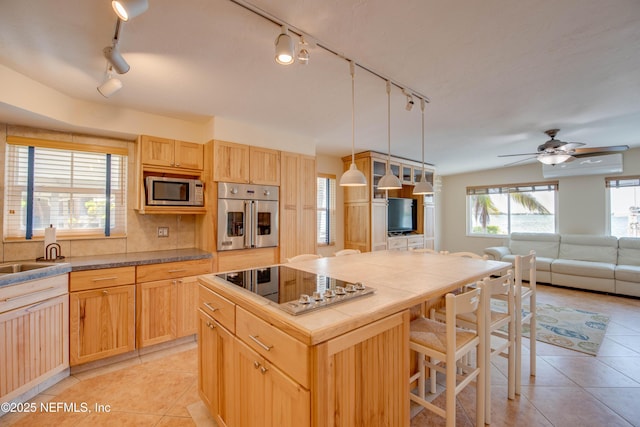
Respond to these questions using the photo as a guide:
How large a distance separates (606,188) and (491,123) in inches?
148

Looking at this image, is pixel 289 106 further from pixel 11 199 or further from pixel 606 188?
pixel 606 188

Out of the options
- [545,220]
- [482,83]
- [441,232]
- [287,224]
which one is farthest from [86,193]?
[545,220]

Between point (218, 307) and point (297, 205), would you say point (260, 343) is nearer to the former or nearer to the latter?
point (218, 307)

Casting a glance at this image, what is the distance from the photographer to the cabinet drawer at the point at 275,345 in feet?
3.23

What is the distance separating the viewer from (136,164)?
10.2 ft

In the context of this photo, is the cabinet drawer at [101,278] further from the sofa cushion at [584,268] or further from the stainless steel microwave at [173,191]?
the sofa cushion at [584,268]

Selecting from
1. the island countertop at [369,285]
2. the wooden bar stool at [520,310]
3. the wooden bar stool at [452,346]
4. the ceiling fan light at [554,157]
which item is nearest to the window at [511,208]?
the ceiling fan light at [554,157]

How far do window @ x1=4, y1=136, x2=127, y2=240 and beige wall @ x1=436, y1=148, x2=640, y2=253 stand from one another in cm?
716

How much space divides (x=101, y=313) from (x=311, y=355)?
7.93 ft

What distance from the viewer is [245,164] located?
3252 millimetres

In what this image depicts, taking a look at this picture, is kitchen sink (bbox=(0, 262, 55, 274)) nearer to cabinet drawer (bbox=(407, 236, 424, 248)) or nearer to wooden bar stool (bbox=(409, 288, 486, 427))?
wooden bar stool (bbox=(409, 288, 486, 427))

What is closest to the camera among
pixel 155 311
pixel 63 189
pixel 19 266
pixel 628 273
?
pixel 19 266

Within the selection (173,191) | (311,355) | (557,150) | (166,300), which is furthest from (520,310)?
(173,191)

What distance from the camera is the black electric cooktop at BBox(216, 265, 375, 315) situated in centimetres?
120
